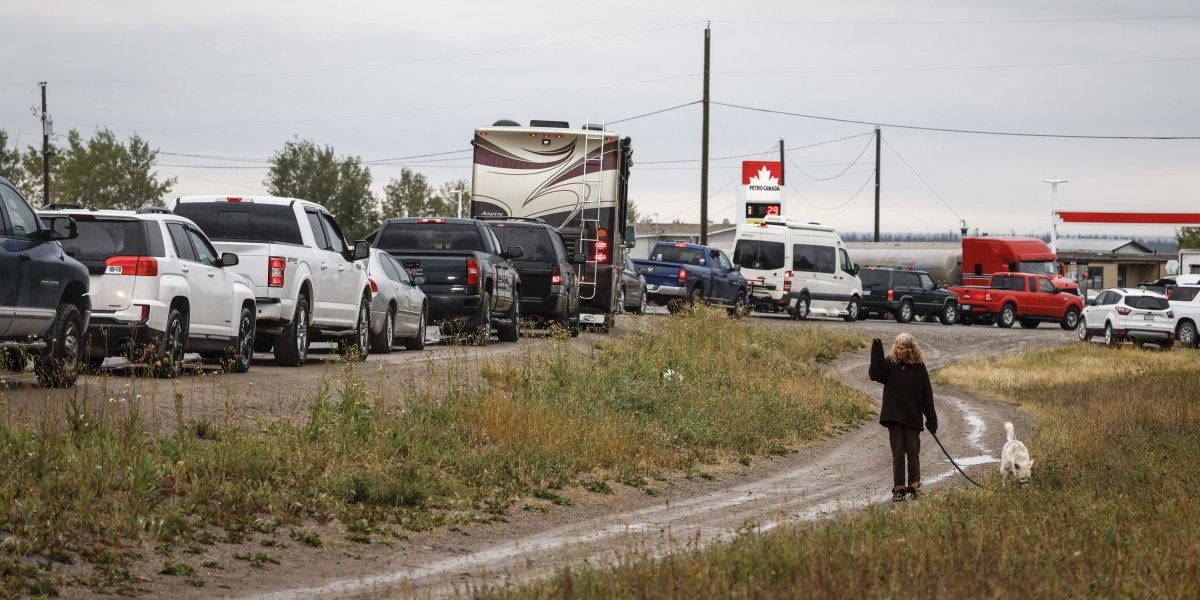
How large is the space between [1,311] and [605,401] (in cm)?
666

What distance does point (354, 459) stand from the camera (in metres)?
12.0

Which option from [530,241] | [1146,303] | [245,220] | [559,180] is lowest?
[1146,303]

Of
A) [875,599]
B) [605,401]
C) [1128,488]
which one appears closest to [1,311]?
[605,401]

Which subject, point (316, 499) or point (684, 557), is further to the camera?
point (316, 499)

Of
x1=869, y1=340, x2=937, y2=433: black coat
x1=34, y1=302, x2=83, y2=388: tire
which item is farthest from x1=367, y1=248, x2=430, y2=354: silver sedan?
x1=869, y1=340, x2=937, y2=433: black coat

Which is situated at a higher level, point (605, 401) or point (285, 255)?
point (285, 255)

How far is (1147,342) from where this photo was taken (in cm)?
4222

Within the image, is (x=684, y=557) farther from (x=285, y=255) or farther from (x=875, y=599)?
(x=285, y=255)

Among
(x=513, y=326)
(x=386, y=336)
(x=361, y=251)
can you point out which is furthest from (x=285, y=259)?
(x=513, y=326)

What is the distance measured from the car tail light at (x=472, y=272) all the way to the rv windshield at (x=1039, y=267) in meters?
36.3

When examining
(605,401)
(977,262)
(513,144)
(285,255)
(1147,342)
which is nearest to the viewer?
(605,401)

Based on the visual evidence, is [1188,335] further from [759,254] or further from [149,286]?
[149,286]

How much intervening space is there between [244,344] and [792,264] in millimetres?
30706

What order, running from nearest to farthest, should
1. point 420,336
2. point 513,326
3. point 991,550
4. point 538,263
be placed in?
point 991,550 < point 420,336 < point 513,326 < point 538,263
